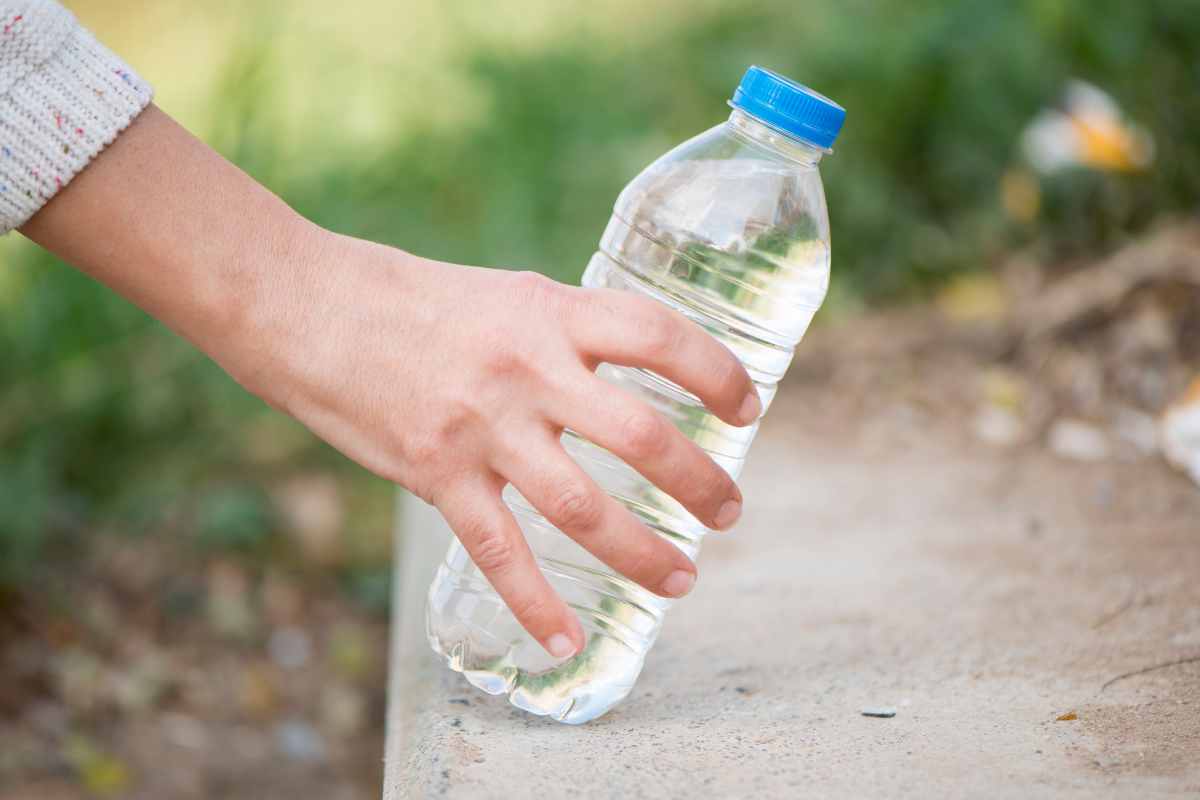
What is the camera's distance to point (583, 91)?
439cm

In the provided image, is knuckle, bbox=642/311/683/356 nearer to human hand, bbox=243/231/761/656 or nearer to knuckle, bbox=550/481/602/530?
human hand, bbox=243/231/761/656

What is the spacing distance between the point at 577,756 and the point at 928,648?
64 cm

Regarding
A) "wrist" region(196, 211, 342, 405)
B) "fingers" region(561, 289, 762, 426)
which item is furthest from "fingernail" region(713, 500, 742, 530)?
"wrist" region(196, 211, 342, 405)

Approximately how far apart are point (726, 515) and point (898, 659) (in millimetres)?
550

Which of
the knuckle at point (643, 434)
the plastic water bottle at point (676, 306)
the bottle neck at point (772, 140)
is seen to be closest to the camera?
the knuckle at point (643, 434)

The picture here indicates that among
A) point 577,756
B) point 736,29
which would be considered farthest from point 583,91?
point 577,756

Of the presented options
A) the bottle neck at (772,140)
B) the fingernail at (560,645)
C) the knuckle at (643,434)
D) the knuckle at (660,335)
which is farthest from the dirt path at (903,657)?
the bottle neck at (772,140)

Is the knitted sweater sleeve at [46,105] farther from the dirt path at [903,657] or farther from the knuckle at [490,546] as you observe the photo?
the dirt path at [903,657]

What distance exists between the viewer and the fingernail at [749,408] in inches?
54.0

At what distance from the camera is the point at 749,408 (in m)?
1.38

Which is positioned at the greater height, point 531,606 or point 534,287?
point 534,287

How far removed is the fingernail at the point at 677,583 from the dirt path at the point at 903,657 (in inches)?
8.0

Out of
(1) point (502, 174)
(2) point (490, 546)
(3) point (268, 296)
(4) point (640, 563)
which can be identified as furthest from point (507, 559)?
(1) point (502, 174)

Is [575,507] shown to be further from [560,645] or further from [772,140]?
[772,140]
